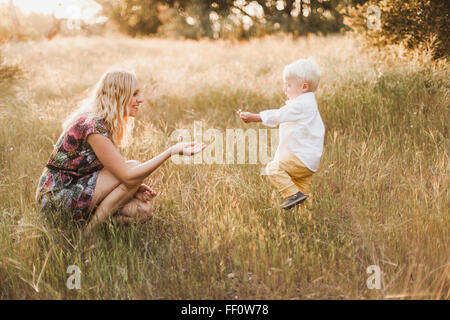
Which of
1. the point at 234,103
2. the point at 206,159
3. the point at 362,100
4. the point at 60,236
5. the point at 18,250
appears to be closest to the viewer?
the point at 18,250

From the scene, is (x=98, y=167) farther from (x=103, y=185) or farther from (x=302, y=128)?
(x=302, y=128)

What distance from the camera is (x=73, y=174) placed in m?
2.58

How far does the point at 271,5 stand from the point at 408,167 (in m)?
17.2

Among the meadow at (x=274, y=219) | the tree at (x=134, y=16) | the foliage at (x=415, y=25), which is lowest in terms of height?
the meadow at (x=274, y=219)

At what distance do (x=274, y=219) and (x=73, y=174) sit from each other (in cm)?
149

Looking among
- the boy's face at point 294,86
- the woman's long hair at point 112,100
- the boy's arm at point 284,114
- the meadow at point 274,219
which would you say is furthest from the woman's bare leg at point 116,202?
the boy's face at point 294,86

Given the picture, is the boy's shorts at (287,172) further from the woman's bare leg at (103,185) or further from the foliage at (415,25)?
the foliage at (415,25)

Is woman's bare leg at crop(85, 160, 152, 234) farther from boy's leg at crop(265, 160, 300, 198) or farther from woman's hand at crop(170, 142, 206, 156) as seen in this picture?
boy's leg at crop(265, 160, 300, 198)

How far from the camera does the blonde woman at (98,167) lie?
2.49 metres

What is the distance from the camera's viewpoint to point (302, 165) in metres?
2.56

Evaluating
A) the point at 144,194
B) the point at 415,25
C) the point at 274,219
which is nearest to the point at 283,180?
the point at 274,219

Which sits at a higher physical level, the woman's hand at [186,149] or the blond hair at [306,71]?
the blond hair at [306,71]

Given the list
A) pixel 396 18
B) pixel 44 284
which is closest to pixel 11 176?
pixel 44 284

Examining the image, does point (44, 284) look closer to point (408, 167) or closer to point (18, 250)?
point (18, 250)
